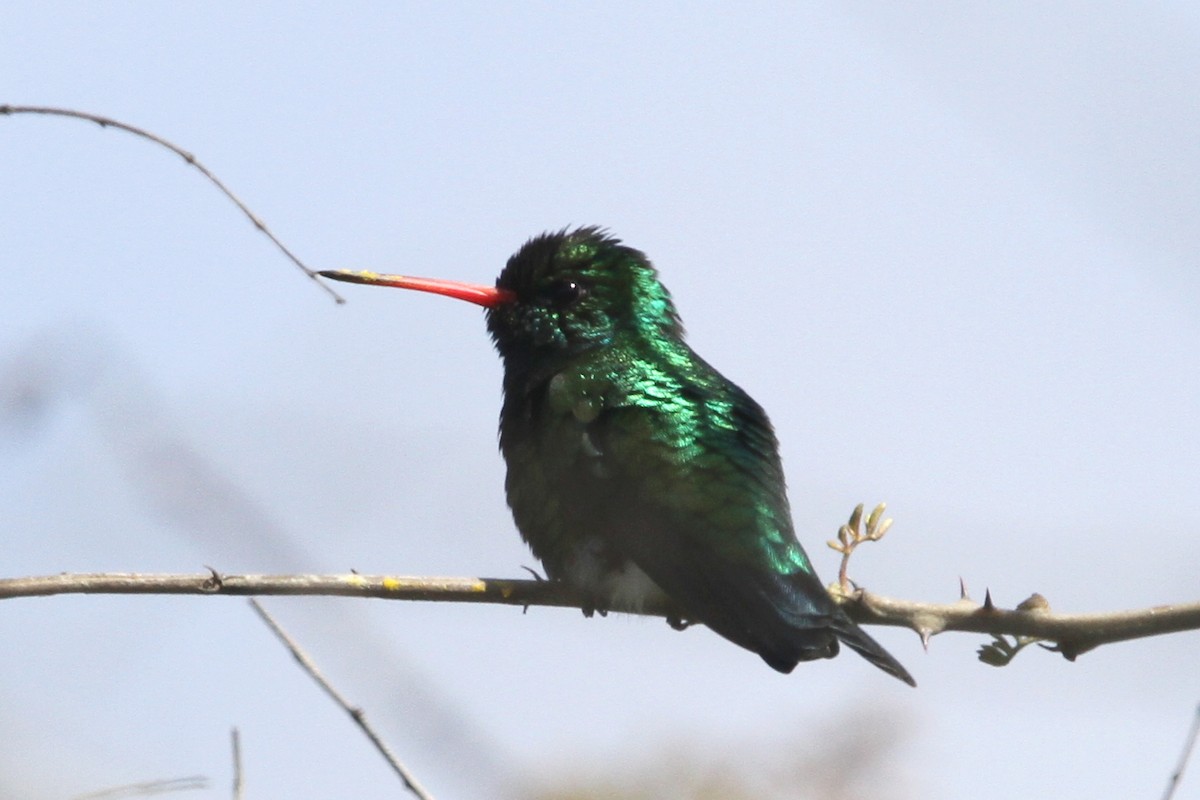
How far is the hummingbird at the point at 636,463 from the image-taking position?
172 inches

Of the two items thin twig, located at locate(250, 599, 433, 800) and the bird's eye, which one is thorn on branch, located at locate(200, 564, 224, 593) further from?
the bird's eye

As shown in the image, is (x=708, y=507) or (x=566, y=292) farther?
(x=566, y=292)

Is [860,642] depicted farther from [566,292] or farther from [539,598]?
[566,292]

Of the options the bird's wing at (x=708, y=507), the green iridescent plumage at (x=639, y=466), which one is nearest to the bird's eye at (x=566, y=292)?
the green iridescent plumage at (x=639, y=466)

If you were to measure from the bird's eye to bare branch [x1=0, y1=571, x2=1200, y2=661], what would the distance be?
1844 millimetres

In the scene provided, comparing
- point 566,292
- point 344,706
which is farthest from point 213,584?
point 566,292

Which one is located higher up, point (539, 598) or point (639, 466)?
point (639, 466)

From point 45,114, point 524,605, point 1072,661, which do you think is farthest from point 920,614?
point 45,114

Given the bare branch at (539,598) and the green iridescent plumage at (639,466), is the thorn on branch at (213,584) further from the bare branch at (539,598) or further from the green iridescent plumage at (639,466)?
the green iridescent plumage at (639,466)

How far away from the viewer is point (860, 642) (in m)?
4.20

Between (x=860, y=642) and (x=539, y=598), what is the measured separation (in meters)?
0.98

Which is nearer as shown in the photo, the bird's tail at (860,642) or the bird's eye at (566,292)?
the bird's tail at (860,642)

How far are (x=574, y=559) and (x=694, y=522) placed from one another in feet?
1.71

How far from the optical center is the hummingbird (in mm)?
4375
